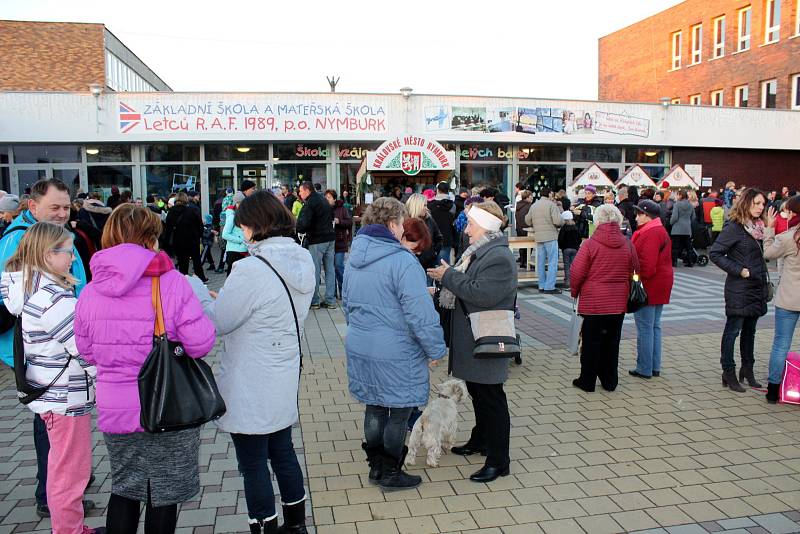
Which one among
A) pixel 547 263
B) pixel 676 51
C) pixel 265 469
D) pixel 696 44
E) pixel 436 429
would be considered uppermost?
pixel 696 44

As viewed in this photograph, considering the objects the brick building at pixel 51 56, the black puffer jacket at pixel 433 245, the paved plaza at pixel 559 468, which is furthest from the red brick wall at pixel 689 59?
the brick building at pixel 51 56

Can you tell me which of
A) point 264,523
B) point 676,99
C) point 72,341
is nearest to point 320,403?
point 264,523

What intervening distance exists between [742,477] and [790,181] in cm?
2441

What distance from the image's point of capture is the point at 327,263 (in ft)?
34.6

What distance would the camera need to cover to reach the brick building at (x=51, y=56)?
31.9 metres

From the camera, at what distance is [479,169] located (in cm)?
2217

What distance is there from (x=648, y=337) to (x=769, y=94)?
27.9 meters

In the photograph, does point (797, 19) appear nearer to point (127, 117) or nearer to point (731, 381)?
point (127, 117)

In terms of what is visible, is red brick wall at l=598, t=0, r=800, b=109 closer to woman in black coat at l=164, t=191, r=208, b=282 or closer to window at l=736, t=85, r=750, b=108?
window at l=736, t=85, r=750, b=108

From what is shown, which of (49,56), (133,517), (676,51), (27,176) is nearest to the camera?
(133,517)

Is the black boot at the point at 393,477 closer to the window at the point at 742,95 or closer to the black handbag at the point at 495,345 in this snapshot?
the black handbag at the point at 495,345

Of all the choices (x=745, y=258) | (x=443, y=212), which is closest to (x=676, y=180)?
(x=443, y=212)

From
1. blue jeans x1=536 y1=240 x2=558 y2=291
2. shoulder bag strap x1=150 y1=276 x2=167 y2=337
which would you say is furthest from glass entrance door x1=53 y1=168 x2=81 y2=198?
shoulder bag strap x1=150 y1=276 x2=167 y2=337

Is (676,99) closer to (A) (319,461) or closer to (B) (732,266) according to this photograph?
(B) (732,266)
